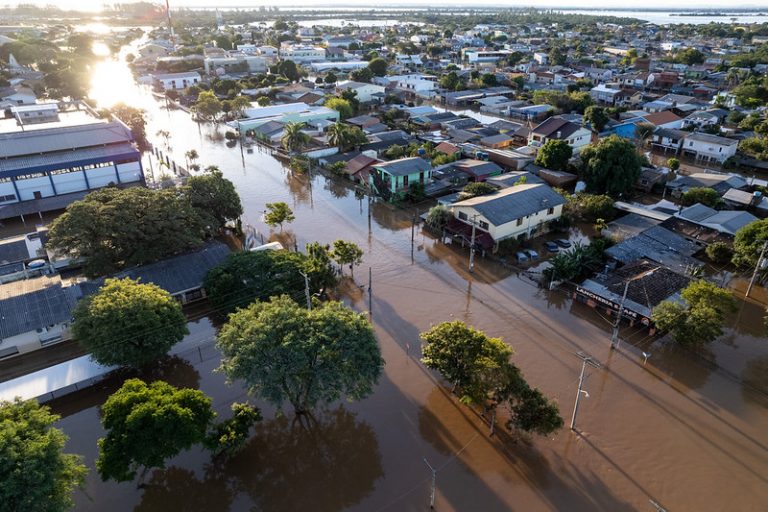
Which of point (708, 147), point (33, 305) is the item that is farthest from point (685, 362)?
point (708, 147)

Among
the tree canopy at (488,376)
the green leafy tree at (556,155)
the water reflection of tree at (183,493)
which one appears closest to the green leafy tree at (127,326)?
the water reflection of tree at (183,493)

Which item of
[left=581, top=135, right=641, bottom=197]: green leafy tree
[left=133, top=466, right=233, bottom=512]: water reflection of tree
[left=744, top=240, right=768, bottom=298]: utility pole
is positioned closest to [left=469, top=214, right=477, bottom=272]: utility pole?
[left=581, top=135, right=641, bottom=197]: green leafy tree

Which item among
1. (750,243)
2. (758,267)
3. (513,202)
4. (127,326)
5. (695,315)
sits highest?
(513,202)

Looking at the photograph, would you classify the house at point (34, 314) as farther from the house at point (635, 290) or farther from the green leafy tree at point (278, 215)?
the house at point (635, 290)

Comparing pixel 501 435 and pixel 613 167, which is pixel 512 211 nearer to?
pixel 613 167

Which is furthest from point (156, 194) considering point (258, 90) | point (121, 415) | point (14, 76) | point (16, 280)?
point (14, 76)

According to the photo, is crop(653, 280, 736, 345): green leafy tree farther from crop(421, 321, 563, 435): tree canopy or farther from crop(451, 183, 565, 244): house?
crop(451, 183, 565, 244): house

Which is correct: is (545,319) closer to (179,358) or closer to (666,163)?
(179,358)

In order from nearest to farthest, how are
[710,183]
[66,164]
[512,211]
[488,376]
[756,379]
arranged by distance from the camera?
[488,376], [756,379], [512,211], [66,164], [710,183]
